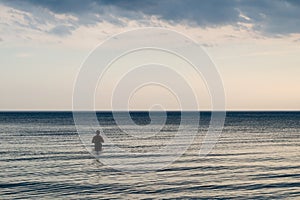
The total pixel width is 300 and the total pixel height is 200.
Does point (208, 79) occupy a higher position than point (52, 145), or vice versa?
point (208, 79)

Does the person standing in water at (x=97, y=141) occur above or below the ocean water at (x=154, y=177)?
above

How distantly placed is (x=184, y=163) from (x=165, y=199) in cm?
1812

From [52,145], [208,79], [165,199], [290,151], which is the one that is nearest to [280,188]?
[165,199]

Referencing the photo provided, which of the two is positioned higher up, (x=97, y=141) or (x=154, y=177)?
(x=97, y=141)

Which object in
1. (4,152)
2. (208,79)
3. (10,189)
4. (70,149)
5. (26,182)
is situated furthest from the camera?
(70,149)

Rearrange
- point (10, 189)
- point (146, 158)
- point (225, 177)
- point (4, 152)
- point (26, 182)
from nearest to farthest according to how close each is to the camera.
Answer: point (10, 189) < point (26, 182) < point (225, 177) < point (146, 158) < point (4, 152)

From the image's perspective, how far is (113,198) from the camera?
3183 centimetres

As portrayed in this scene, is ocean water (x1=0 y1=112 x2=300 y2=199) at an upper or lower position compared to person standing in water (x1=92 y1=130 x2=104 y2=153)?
lower

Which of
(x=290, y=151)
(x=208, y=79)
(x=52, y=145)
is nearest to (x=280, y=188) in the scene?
(x=208, y=79)

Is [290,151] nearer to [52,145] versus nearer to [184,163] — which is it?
[184,163]

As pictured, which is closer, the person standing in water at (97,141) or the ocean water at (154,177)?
the ocean water at (154,177)

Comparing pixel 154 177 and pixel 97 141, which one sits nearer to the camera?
pixel 154 177

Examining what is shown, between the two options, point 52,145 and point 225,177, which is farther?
point 52,145

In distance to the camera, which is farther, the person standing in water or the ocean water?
the person standing in water
